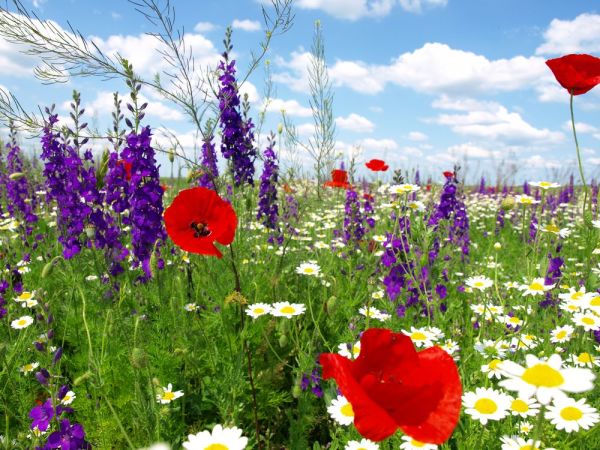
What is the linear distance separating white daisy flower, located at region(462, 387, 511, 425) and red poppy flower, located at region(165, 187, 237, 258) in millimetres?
985

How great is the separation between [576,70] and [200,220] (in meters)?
1.75

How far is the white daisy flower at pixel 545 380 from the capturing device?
0.81 meters

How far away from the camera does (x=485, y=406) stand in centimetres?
145

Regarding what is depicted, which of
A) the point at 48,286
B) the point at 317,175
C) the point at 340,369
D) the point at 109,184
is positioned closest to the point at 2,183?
the point at 48,286

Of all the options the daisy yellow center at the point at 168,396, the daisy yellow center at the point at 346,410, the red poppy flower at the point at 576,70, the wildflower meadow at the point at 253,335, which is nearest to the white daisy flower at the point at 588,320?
the wildflower meadow at the point at 253,335

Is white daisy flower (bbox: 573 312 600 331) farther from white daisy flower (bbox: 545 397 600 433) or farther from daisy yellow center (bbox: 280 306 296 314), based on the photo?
daisy yellow center (bbox: 280 306 296 314)

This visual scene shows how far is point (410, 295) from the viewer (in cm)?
346

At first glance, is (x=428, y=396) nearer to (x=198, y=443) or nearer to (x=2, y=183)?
(x=198, y=443)

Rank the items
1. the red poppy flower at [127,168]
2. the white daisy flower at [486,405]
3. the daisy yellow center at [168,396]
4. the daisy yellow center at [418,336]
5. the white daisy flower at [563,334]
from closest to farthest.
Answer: the white daisy flower at [486,405]
the daisy yellow center at [168,396]
the daisy yellow center at [418,336]
the white daisy flower at [563,334]
the red poppy flower at [127,168]

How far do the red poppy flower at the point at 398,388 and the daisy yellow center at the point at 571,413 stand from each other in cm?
77

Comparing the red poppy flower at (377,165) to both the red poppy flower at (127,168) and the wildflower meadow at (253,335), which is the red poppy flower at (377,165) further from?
the red poppy flower at (127,168)

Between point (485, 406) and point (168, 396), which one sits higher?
point (485, 406)

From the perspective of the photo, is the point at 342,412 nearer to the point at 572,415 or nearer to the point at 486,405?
the point at 486,405

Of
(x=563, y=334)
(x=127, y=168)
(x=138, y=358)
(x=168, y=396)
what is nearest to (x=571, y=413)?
(x=563, y=334)
